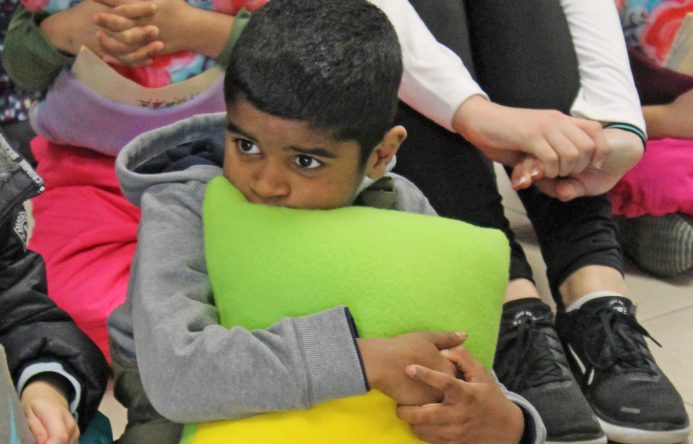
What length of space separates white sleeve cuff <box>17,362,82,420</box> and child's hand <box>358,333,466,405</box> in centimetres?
30

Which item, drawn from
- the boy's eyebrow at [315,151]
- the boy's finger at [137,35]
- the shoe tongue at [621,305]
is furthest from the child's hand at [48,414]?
the shoe tongue at [621,305]

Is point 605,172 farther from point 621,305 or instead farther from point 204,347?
point 204,347

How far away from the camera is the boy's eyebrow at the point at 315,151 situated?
2.73 ft

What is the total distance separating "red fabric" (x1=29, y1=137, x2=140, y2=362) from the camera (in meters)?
1.26

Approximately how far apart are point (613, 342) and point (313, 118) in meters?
0.59

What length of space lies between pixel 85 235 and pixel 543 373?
0.66 meters

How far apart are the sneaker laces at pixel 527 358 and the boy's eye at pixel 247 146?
1.67 ft

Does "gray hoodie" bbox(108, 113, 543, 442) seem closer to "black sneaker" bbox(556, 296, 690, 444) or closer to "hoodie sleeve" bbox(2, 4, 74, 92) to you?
"black sneaker" bbox(556, 296, 690, 444)

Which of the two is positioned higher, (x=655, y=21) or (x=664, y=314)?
(x=655, y=21)

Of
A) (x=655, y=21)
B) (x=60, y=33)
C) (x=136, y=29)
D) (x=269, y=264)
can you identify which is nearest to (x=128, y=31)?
(x=136, y=29)

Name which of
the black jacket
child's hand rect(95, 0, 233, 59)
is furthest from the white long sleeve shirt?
the black jacket

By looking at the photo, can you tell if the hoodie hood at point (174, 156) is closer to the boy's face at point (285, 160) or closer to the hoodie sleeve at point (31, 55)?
the boy's face at point (285, 160)

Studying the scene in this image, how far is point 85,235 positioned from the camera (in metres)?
1.30

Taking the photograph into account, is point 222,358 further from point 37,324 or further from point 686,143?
point 686,143
